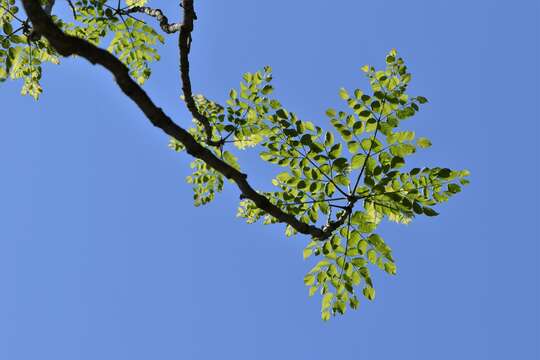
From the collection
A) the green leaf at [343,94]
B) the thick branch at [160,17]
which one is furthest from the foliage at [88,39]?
the green leaf at [343,94]

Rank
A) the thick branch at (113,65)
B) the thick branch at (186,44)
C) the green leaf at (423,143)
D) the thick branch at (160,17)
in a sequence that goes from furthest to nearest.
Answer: the thick branch at (160,17)
the thick branch at (186,44)
the green leaf at (423,143)
the thick branch at (113,65)

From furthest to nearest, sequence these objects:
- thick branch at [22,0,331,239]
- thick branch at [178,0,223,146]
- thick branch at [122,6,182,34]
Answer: thick branch at [122,6,182,34], thick branch at [178,0,223,146], thick branch at [22,0,331,239]

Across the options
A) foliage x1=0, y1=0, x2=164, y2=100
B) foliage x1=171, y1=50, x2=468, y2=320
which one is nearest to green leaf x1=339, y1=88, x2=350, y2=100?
foliage x1=171, y1=50, x2=468, y2=320

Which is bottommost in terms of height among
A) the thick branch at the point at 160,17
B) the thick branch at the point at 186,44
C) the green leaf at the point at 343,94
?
the green leaf at the point at 343,94

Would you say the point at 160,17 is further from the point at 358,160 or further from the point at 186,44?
the point at 358,160

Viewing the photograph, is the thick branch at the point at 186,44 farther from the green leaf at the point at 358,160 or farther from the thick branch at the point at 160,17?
the green leaf at the point at 358,160

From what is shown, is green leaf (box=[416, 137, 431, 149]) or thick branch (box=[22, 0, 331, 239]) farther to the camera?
green leaf (box=[416, 137, 431, 149])

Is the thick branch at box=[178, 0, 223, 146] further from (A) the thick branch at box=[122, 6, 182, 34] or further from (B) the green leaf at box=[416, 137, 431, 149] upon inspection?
(B) the green leaf at box=[416, 137, 431, 149]

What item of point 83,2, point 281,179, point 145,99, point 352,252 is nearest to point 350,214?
point 352,252

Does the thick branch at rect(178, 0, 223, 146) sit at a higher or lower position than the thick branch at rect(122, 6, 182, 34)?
lower

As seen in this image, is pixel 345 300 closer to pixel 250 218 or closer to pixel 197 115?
pixel 250 218

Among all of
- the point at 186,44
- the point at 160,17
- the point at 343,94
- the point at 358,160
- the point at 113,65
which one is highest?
the point at 160,17

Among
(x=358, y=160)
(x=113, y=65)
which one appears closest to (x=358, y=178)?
(x=358, y=160)

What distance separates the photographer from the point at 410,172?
423cm
